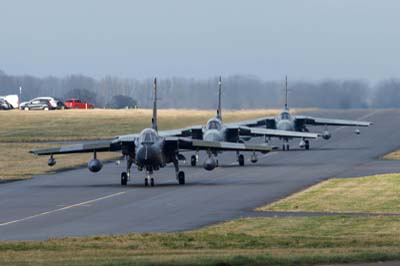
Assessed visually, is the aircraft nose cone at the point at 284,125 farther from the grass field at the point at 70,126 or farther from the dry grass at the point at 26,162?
the grass field at the point at 70,126

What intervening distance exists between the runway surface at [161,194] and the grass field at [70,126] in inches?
270

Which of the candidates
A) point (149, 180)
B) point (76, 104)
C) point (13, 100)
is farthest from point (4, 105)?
point (149, 180)

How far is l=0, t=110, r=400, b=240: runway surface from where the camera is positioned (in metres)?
35.0

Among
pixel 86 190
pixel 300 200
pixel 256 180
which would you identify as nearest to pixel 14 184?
pixel 86 190

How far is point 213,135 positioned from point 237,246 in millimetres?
34383

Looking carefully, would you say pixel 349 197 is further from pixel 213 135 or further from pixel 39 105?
pixel 39 105

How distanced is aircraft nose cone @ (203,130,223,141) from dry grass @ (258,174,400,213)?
Result: 1151 centimetres

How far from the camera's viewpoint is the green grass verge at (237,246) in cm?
2297

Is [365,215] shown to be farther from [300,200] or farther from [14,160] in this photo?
[14,160]

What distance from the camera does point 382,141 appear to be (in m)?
85.2

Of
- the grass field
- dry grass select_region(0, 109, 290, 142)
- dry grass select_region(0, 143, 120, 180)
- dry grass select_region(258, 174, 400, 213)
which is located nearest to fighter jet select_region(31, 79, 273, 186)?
dry grass select_region(258, 174, 400, 213)

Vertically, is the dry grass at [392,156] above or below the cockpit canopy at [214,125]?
below

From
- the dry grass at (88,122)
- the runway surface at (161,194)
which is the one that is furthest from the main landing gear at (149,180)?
the dry grass at (88,122)

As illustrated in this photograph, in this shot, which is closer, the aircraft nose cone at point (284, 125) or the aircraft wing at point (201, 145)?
the aircraft wing at point (201, 145)
